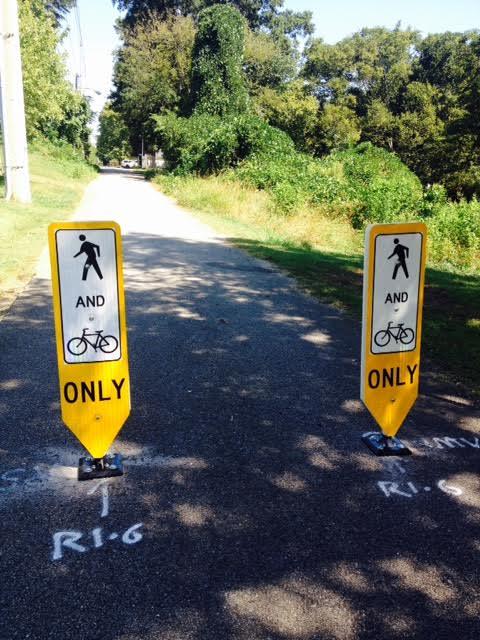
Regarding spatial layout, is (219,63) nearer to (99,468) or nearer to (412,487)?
(99,468)

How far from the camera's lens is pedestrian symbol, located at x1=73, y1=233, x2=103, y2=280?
3.24 meters

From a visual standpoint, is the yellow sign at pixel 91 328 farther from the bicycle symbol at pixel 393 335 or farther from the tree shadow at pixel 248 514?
the bicycle symbol at pixel 393 335

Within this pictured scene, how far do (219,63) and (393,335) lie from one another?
1443 inches

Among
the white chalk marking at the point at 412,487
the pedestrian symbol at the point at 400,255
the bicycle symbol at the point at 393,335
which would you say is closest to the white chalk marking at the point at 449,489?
the white chalk marking at the point at 412,487

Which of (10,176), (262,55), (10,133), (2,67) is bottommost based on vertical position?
(10,176)

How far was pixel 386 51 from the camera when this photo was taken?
6194 cm

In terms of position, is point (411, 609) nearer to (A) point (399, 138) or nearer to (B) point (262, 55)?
(A) point (399, 138)

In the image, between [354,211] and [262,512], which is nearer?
[262,512]

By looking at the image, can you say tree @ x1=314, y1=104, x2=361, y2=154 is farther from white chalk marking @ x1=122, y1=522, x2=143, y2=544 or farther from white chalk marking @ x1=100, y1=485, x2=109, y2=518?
white chalk marking @ x1=122, y1=522, x2=143, y2=544

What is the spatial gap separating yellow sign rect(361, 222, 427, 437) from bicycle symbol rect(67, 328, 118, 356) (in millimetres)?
1567

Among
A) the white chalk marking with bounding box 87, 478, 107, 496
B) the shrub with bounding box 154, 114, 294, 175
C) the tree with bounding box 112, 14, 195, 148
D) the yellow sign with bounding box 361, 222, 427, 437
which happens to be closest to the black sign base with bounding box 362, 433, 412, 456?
the yellow sign with bounding box 361, 222, 427, 437

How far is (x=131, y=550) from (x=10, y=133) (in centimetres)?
1683

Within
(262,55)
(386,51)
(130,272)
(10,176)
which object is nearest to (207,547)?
(130,272)

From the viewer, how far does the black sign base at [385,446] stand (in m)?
3.80
